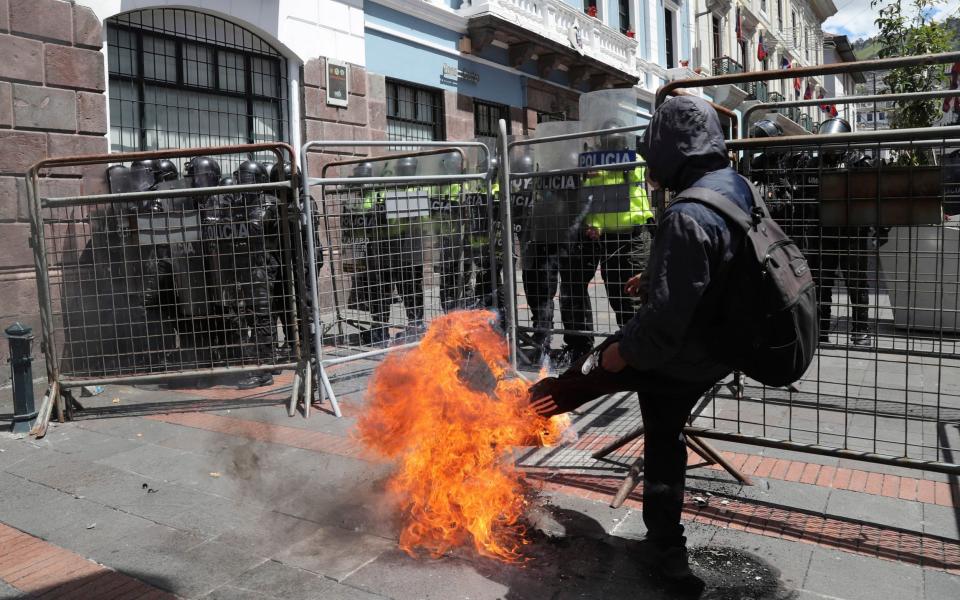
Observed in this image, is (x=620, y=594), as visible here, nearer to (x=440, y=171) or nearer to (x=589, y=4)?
(x=440, y=171)

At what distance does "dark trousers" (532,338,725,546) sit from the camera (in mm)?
3018

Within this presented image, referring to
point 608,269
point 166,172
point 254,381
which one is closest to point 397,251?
point 254,381

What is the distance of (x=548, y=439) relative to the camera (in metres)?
4.07

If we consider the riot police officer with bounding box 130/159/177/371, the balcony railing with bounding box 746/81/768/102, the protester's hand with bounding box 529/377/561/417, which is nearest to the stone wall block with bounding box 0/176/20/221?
the riot police officer with bounding box 130/159/177/371

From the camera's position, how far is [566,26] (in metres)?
19.6

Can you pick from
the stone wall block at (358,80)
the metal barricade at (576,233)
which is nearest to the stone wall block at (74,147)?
the metal barricade at (576,233)

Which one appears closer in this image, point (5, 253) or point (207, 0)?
point (5, 253)

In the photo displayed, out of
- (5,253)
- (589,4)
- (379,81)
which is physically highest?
(589,4)

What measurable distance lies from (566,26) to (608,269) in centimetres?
1571

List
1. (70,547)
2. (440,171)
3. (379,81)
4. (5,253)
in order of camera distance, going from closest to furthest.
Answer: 1. (70,547)
2. (5,253)
3. (440,171)
4. (379,81)

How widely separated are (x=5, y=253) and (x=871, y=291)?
7.84m

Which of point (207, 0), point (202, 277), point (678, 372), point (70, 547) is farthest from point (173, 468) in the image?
point (207, 0)

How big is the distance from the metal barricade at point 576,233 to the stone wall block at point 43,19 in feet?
18.6

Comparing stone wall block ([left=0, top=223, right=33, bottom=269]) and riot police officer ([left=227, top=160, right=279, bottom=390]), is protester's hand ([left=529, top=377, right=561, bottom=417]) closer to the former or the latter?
riot police officer ([left=227, top=160, right=279, bottom=390])
